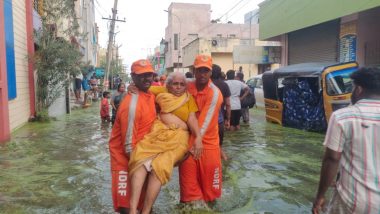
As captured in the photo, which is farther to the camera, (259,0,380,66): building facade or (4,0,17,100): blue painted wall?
(259,0,380,66): building facade

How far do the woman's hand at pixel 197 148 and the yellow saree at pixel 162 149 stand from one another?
151 mm

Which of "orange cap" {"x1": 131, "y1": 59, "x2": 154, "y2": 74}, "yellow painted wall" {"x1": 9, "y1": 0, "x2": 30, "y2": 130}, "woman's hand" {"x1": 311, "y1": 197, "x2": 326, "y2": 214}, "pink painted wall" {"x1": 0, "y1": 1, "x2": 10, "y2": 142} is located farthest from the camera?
"yellow painted wall" {"x1": 9, "y1": 0, "x2": 30, "y2": 130}

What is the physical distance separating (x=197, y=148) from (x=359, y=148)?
185 cm

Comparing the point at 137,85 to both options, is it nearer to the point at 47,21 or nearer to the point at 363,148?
the point at 363,148

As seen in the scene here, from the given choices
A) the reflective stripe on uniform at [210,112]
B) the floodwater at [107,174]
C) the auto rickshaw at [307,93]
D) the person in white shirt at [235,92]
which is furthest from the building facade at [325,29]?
the reflective stripe on uniform at [210,112]

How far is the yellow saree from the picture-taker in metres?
3.62

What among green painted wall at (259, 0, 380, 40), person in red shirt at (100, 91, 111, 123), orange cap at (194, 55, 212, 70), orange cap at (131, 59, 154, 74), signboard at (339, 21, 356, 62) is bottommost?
person in red shirt at (100, 91, 111, 123)

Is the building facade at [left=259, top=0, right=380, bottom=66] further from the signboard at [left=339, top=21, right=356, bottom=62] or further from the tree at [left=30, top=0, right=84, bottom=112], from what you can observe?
the tree at [left=30, top=0, right=84, bottom=112]

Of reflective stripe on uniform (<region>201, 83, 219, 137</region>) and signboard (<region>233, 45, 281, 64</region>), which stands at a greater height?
signboard (<region>233, 45, 281, 64</region>)

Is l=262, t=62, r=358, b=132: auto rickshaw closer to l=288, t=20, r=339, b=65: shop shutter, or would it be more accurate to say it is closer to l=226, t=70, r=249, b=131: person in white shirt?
l=226, t=70, r=249, b=131: person in white shirt

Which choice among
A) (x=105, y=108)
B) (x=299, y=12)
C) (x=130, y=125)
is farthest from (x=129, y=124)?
(x=299, y=12)

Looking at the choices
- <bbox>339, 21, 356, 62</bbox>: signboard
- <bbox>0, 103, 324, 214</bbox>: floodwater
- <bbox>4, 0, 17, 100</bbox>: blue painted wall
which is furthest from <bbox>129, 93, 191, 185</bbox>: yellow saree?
<bbox>339, 21, 356, 62</bbox>: signboard

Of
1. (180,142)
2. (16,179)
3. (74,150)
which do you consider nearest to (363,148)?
(180,142)

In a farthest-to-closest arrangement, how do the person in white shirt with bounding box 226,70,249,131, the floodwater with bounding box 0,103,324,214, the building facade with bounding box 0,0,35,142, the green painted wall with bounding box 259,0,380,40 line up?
1. the green painted wall with bounding box 259,0,380,40
2. the person in white shirt with bounding box 226,70,249,131
3. the building facade with bounding box 0,0,35,142
4. the floodwater with bounding box 0,103,324,214
